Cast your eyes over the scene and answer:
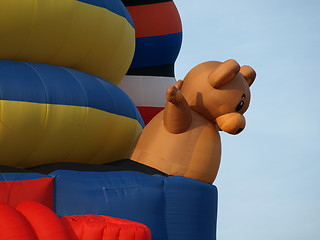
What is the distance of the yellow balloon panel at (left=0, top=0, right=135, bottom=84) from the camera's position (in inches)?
178

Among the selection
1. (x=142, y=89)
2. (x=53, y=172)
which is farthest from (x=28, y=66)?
(x=142, y=89)

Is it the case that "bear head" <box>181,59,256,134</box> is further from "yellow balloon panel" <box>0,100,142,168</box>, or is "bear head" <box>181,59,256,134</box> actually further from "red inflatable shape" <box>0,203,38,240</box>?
"red inflatable shape" <box>0,203,38,240</box>

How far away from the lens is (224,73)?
488 cm

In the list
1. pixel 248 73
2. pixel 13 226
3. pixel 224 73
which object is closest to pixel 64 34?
pixel 224 73

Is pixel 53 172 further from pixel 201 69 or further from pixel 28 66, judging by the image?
pixel 201 69

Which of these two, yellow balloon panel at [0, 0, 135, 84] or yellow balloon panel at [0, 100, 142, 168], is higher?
yellow balloon panel at [0, 0, 135, 84]

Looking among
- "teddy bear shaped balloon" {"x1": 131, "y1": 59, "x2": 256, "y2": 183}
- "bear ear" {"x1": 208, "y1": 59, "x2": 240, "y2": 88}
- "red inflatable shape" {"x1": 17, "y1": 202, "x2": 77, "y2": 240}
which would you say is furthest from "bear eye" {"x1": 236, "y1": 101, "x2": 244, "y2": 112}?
"red inflatable shape" {"x1": 17, "y1": 202, "x2": 77, "y2": 240}

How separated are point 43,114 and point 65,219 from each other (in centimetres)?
105

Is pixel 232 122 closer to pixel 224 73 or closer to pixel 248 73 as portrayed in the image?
pixel 224 73

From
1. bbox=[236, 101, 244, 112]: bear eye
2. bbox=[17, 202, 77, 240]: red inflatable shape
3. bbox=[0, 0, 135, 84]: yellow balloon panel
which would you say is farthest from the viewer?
bbox=[236, 101, 244, 112]: bear eye

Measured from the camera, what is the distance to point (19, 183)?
13.8 ft

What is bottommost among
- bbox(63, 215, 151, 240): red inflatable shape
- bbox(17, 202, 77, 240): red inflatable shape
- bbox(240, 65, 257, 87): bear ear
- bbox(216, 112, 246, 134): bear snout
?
bbox(63, 215, 151, 240): red inflatable shape

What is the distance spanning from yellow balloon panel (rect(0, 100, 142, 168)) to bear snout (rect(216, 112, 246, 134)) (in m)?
0.74

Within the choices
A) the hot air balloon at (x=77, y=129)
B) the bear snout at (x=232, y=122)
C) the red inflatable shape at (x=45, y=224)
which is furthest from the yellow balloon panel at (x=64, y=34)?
the red inflatable shape at (x=45, y=224)
